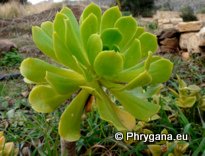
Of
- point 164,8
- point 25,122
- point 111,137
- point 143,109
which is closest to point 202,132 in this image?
point 111,137

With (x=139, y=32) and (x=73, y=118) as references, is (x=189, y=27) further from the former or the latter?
(x=73, y=118)

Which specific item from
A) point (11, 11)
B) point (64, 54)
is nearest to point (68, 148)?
point (64, 54)

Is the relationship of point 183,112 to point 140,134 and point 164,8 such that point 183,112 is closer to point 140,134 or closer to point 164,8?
point 140,134

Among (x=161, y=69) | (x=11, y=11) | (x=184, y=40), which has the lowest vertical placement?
(x=11, y=11)

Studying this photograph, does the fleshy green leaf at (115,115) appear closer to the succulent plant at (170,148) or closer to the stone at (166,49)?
the succulent plant at (170,148)

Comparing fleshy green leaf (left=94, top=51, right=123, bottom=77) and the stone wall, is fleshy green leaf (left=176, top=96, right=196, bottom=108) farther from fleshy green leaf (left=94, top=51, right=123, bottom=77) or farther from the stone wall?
the stone wall

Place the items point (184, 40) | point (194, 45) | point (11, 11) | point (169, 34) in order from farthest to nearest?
1. point (11, 11)
2. point (169, 34)
3. point (184, 40)
4. point (194, 45)

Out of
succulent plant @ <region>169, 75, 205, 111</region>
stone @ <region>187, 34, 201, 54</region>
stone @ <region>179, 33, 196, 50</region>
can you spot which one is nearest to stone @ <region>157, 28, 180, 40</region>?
stone @ <region>179, 33, 196, 50</region>
